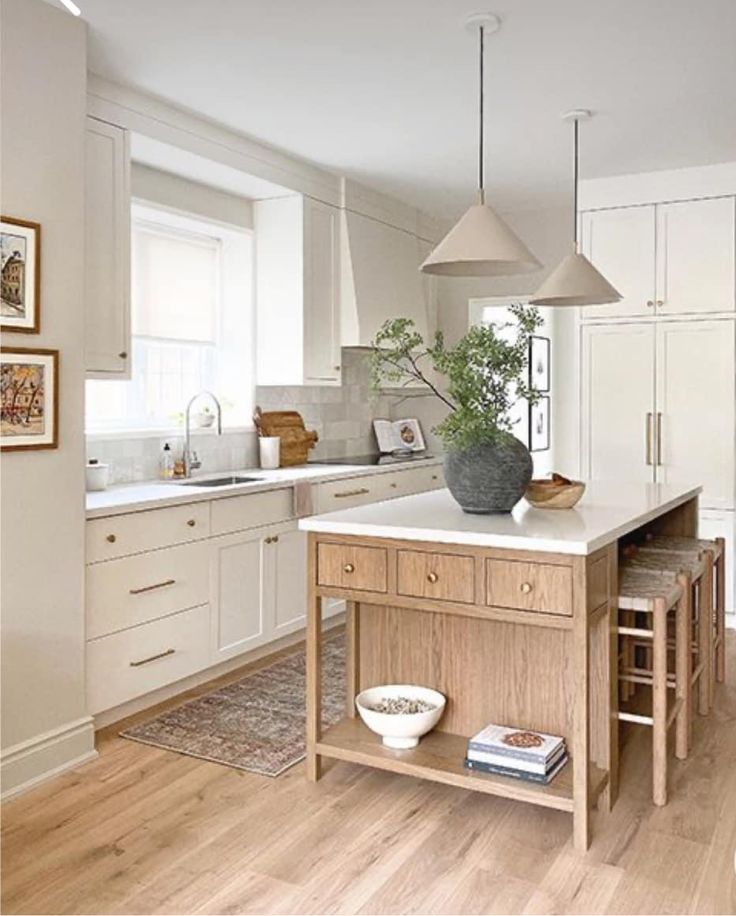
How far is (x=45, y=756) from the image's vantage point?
9.60 ft

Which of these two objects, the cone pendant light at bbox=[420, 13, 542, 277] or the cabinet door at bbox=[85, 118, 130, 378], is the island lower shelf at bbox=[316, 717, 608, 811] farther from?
the cabinet door at bbox=[85, 118, 130, 378]

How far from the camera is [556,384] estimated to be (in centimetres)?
784

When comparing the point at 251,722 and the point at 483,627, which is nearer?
the point at 483,627

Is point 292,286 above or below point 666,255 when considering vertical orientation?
below

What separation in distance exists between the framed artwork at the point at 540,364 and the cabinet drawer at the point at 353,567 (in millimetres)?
5244

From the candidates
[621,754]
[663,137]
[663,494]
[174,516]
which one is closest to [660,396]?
[663,137]

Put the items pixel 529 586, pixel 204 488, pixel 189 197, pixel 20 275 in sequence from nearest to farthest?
pixel 529 586
pixel 20 275
pixel 204 488
pixel 189 197

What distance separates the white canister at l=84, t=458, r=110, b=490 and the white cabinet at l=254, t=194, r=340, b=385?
144 cm

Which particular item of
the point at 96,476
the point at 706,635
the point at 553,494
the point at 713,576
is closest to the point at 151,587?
the point at 96,476

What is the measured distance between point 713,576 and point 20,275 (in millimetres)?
2964

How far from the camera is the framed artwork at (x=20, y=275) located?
2.74m

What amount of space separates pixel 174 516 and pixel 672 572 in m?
1.96

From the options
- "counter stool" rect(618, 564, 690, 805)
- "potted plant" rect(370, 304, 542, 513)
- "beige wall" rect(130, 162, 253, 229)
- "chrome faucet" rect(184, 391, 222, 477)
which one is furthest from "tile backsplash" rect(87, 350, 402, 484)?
"counter stool" rect(618, 564, 690, 805)

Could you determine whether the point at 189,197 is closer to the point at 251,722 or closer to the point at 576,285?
the point at 576,285
